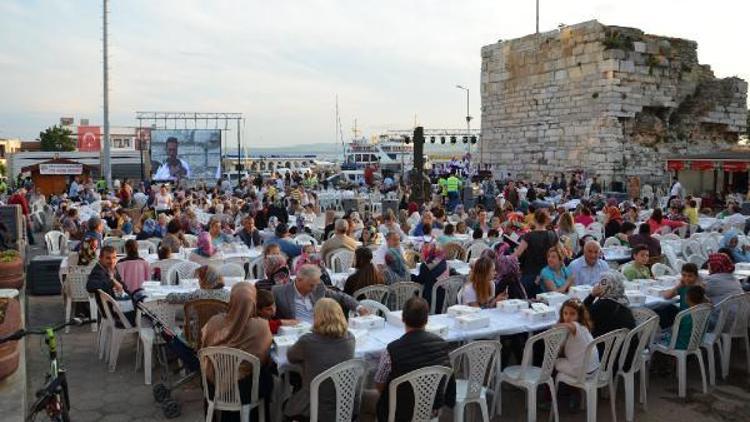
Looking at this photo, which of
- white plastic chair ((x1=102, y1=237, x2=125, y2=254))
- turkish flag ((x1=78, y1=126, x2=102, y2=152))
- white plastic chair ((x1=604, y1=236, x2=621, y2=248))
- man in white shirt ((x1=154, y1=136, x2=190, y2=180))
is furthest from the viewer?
turkish flag ((x1=78, y1=126, x2=102, y2=152))

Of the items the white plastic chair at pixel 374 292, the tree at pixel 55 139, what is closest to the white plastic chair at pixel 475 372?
the white plastic chair at pixel 374 292

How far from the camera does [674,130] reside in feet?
82.8

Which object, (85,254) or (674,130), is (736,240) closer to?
(85,254)

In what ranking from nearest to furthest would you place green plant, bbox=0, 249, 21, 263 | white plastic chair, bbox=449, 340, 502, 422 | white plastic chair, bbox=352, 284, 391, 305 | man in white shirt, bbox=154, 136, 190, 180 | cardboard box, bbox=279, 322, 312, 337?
white plastic chair, bbox=449, 340, 502, 422 → cardboard box, bbox=279, 322, 312, 337 → white plastic chair, bbox=352, 284, 391, 305 → green plant, bbox=0, 249, 21, 263 → man in white shirt, bbox=154, 136, 190, 180

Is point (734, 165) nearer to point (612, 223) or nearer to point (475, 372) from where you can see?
point (612, 223)

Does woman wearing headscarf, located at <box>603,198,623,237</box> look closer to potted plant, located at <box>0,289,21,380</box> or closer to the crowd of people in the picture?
the crowd of people

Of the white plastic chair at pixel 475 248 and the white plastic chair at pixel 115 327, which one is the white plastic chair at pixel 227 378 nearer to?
the white plastic chair at pixel 115 327

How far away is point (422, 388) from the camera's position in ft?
14.8

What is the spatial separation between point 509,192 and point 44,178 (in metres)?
18.5

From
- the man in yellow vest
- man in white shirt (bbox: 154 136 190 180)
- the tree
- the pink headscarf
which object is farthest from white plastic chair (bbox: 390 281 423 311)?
the tree

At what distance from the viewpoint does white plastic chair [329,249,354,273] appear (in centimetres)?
909

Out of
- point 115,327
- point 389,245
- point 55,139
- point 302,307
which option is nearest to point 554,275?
point 389,245

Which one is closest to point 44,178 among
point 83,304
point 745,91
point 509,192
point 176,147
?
point 176,147

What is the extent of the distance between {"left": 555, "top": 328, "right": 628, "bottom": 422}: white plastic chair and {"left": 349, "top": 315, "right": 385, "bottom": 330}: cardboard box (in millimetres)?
1516
